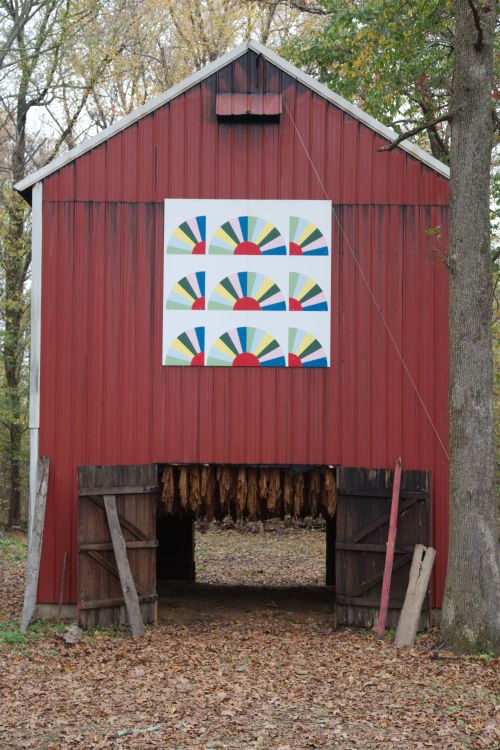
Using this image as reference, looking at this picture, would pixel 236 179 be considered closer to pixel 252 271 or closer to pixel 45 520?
pixel 252 271

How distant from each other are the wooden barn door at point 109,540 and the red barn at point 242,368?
0.37 meters

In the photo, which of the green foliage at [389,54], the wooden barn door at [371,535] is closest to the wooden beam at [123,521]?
the wooden barn door at [371,535]

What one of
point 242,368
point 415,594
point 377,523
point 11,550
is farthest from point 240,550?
point 415,594

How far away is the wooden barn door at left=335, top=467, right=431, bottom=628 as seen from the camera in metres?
11.6

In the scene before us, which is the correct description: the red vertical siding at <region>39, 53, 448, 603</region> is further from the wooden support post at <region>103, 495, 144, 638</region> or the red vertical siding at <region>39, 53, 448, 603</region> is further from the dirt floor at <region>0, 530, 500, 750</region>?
the dirt floor at <region>0, 530, 500, 750</region>

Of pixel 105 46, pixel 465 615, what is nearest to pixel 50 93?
pixel 105 46

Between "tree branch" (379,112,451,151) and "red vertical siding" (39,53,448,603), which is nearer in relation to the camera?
"tree branch" (379,112,451,151)

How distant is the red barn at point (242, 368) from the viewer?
11922mm

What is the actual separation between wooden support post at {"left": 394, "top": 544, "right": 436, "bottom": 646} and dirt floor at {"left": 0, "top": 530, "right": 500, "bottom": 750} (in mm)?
205

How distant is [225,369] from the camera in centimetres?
1194

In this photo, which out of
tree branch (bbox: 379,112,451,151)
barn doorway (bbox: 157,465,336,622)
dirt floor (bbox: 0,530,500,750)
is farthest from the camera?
barn doorway (bbox: 157,465,336,622)

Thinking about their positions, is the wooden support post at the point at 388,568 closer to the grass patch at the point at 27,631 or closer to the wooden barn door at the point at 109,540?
the wooden barn door at the point at 109,540

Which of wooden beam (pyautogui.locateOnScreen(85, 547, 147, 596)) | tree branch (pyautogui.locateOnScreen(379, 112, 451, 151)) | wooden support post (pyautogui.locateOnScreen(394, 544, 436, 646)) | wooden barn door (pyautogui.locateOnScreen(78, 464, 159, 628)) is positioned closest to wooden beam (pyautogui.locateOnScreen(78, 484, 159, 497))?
wooden barn door (pyautogui.locateOnScreen(78, 464, 159, 628))

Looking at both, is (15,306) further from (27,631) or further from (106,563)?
(27,631)
